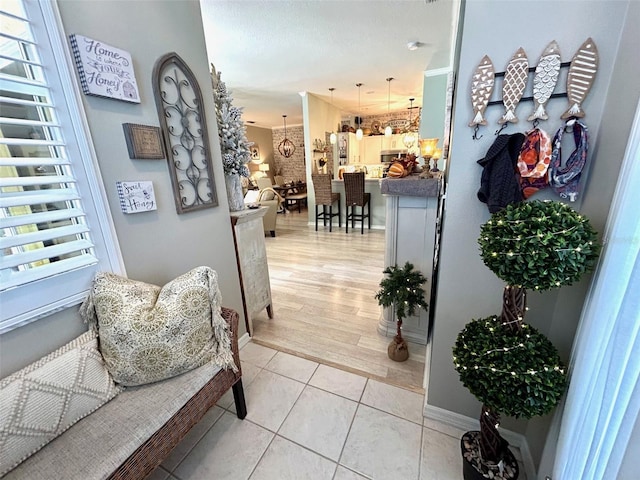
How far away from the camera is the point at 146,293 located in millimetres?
1096

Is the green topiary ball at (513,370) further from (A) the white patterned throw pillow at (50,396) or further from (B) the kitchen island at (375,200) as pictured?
(B) the kitchen island at (375,200)

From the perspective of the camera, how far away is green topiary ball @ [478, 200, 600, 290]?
0.70 metres

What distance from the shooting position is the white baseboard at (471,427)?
1.14 meters

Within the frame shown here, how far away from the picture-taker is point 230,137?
1.86m

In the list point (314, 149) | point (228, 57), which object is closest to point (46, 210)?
point (228, 57)

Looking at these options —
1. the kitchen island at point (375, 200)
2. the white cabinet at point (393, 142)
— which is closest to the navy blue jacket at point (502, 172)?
the kitchen island at point (375, 200)

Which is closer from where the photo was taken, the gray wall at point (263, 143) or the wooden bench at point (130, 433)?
the wooden bench at point (130, 433)

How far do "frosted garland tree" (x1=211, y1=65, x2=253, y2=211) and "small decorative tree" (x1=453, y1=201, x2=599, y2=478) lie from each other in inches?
64.9

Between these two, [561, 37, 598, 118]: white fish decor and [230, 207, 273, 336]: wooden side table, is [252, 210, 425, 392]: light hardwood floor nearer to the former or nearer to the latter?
[230, 207, 273, 336]: wooden side table

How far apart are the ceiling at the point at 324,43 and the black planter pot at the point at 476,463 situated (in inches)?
126

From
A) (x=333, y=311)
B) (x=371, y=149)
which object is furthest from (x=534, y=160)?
(x=371, y=149)

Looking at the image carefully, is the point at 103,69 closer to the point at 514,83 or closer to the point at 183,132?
the point at 183,132

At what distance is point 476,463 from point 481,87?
1460 mm

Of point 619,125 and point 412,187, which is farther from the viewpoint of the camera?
point 412,187
